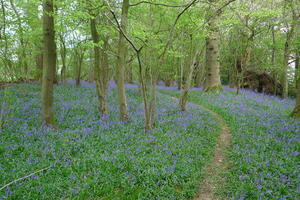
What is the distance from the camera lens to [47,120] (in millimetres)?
7312

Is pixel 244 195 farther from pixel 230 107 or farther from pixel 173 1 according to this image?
pixel 173 1

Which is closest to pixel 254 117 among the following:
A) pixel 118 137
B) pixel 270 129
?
pixel 270 129

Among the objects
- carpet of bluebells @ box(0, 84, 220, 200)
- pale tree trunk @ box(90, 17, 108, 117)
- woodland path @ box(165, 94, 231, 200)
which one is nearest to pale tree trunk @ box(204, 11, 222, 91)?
carpet of bluebells @ box(0, 84, 220, 200)

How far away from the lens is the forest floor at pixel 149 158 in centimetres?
426

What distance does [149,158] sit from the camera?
5.36 metres

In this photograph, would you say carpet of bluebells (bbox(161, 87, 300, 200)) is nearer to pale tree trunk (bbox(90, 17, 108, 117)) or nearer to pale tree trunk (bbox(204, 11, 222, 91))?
pale tree trunk (bbox(90, 17, 108, 117))

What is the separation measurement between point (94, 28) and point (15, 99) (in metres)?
6.71

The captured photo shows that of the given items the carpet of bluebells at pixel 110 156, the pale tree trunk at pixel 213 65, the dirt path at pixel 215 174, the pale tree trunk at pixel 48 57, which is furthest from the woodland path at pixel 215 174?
the pale tree trunk at pixel 213 65

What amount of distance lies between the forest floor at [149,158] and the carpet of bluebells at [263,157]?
0.02 m

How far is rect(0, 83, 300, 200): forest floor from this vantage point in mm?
4262

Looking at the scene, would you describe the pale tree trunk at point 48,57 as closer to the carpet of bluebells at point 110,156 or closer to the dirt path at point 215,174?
the carpet of bluebells at point 110,156

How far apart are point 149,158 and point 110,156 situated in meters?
1.13

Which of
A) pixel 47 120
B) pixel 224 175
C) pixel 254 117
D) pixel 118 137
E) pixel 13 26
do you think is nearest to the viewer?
pixel 224 175

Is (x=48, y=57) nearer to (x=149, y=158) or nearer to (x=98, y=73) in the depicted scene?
(x=98, y=73)
